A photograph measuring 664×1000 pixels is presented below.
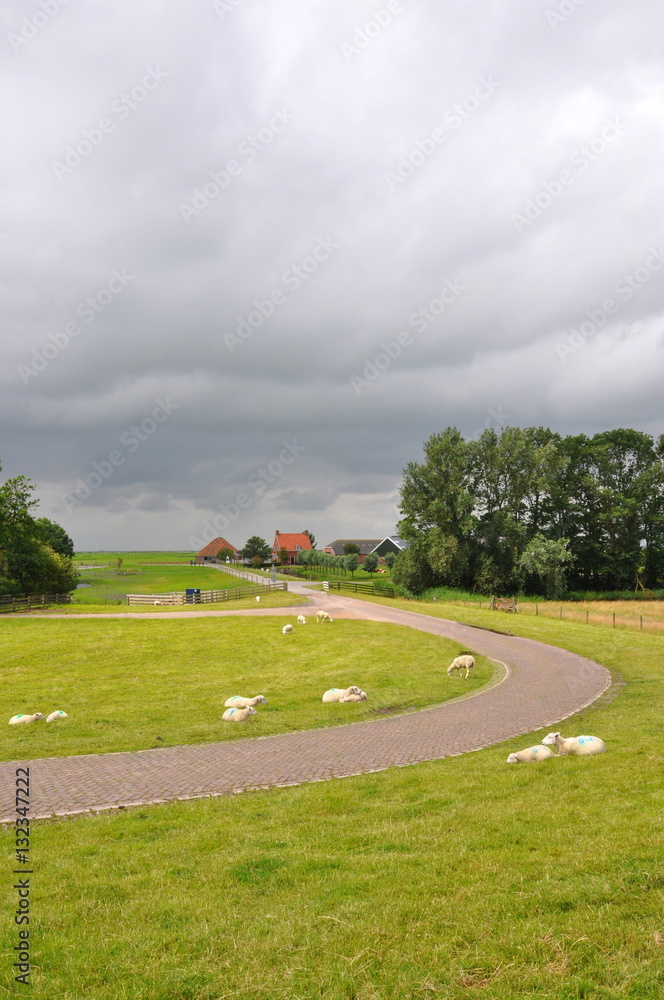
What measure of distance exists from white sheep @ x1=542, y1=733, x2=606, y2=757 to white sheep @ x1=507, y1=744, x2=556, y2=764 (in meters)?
0.34

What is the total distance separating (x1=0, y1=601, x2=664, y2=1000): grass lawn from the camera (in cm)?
457

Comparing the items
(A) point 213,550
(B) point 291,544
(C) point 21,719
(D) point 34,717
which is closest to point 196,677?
(D) point 34,717

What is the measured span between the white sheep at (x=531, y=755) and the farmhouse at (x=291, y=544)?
435 feet

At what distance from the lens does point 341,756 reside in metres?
12.5

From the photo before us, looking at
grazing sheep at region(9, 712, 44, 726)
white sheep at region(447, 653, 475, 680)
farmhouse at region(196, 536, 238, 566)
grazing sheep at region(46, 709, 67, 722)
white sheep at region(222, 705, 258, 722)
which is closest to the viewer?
white sheep at region(222, 705, 258, 722)

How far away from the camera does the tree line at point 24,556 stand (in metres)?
55.8

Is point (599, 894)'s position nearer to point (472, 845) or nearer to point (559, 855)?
point (559, 855)

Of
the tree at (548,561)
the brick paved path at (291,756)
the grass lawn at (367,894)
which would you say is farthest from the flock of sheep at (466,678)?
the tree at (548,561)

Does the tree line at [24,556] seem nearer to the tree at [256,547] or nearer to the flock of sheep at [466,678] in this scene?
the flock of sheep at [466,678]

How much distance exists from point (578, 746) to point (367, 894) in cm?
717

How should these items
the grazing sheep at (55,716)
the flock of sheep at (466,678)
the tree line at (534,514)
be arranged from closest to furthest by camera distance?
the flock of sheep at (466,678), the grazing sheep at (55,716), the tree line at (534,514)

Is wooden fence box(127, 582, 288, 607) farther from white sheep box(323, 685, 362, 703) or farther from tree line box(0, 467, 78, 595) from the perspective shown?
white sheep box(323, 685, 362, 703)

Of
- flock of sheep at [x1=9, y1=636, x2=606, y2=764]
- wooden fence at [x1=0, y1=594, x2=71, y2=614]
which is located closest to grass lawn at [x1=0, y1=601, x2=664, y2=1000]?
flock of sheep at [x1=9, y1=636, x2=606, y2=764]

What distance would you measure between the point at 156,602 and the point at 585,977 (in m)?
55.3
